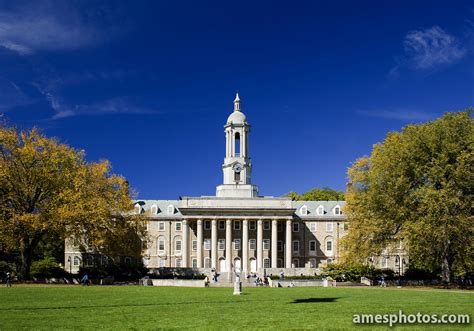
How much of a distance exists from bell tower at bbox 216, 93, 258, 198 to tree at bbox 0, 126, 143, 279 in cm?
3179

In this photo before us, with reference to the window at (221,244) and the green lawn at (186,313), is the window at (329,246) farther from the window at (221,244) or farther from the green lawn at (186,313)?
the green lawn at (186,313)

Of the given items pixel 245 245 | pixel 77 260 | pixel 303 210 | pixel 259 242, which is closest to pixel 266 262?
pixel 259 242

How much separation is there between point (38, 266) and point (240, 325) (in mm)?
50135

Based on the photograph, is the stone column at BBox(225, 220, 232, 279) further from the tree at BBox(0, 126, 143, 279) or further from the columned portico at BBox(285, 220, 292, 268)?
the tree at BBox(0, 126, 143, 279)

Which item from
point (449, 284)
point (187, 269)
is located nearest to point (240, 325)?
point (449, 284)

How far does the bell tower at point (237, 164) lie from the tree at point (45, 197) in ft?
104

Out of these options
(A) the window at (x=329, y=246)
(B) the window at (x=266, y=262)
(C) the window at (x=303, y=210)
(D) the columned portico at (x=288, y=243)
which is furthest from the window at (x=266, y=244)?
(A) the window at (x=329, y=246)

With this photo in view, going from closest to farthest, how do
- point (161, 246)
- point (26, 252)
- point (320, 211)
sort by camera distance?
point (26, 252) → point (320, 211) → point (161, 246)

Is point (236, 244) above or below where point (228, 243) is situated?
below

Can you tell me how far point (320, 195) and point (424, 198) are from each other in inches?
2544

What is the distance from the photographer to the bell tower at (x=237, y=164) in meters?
87.7

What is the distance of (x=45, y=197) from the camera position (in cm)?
5597

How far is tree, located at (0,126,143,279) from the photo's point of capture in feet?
174

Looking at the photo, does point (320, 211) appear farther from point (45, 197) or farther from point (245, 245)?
point (45, 197)
